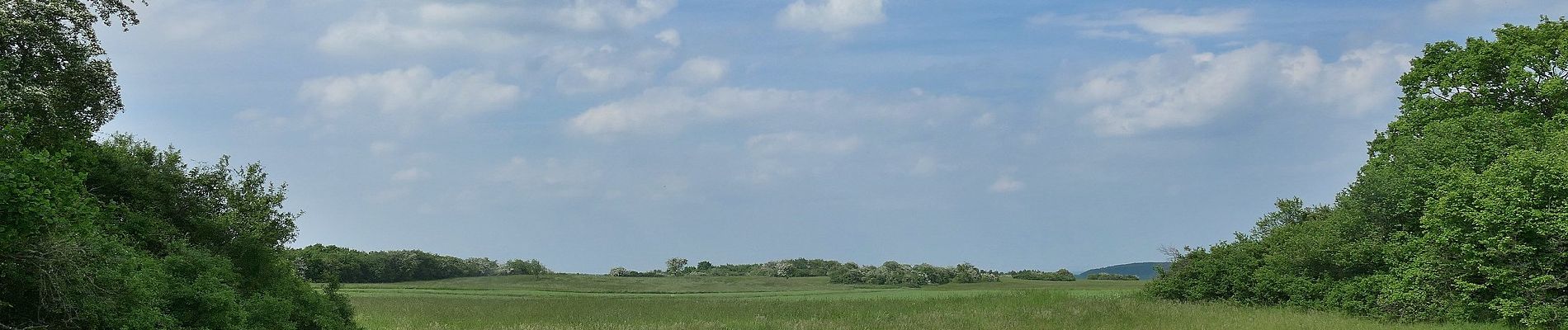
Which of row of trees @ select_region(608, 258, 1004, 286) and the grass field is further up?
row of trees @ select_region(608, 258, 1004, 286)

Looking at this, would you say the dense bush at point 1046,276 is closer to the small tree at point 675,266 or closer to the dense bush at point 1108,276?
the dense bush at point 1108,276

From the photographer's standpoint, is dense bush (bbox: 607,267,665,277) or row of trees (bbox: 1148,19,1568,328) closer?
row of trees (bbox: 1148,19,1568,328)

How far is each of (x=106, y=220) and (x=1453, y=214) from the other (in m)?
30.2

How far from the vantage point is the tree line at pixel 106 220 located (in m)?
11.2

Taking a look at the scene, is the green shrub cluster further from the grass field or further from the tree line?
the tree line

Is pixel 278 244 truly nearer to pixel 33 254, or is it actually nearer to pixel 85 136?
pixel 85 136

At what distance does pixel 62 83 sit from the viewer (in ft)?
52.6

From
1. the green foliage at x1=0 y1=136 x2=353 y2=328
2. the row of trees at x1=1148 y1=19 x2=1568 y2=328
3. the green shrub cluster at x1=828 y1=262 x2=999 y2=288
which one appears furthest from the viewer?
the green shrub cluster at x1=828 y1=262 x2=999 y2=288

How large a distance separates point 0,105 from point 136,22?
627 centimetres

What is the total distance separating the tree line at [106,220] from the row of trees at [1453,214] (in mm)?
28119

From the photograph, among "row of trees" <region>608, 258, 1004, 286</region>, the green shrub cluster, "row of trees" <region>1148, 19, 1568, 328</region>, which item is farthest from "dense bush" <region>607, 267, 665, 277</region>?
"row of trees" <region>1148, 19, 1568, 328</region>

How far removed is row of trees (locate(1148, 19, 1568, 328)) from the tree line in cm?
2812

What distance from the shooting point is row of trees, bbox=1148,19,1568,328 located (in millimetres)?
22219

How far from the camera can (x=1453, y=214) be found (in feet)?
76.8
